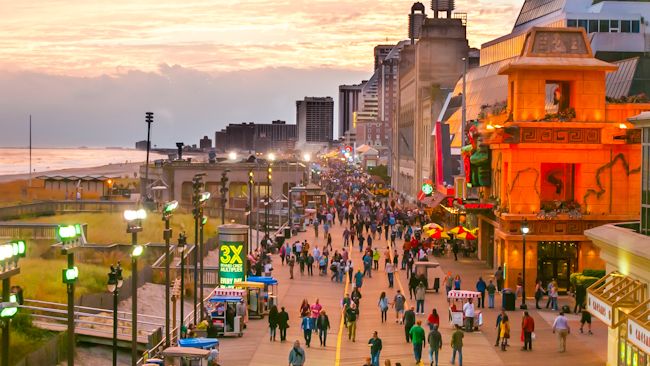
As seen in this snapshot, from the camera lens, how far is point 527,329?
101ft

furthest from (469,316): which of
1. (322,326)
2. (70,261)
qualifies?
(70,261)

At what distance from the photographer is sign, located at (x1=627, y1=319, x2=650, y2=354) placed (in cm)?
1995

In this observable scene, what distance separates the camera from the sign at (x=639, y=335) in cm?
1995

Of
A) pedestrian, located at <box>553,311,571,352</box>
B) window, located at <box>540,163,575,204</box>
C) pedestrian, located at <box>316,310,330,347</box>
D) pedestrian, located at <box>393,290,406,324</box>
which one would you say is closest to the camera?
pedestrian, located at <box>553,311,571,352</box>

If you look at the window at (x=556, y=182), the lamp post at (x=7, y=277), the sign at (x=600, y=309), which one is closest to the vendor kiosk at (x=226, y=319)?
the sign at (x=600, y=309)

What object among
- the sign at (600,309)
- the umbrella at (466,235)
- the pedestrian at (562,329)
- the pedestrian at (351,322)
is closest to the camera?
the sign at (600,309)

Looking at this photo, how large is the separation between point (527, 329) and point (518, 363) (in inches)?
83.2

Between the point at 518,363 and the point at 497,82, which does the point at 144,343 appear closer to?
the point at 518,363

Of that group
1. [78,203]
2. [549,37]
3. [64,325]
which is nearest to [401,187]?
[78,203]

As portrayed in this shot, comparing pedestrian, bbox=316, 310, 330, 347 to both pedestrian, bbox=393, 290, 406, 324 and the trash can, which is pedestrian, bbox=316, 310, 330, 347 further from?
the trash can

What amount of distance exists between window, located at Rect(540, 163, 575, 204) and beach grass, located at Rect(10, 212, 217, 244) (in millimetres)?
20627

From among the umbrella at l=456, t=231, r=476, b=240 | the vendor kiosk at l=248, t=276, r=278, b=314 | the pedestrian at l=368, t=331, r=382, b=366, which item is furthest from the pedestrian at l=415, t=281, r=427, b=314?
the umbrella at l=456, t=231, r=476, b=240

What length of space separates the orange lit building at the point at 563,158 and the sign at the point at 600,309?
1718 cm

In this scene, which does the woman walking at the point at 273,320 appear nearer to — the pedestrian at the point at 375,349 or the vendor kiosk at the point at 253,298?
the vendor kiosk at the point at 253,298
